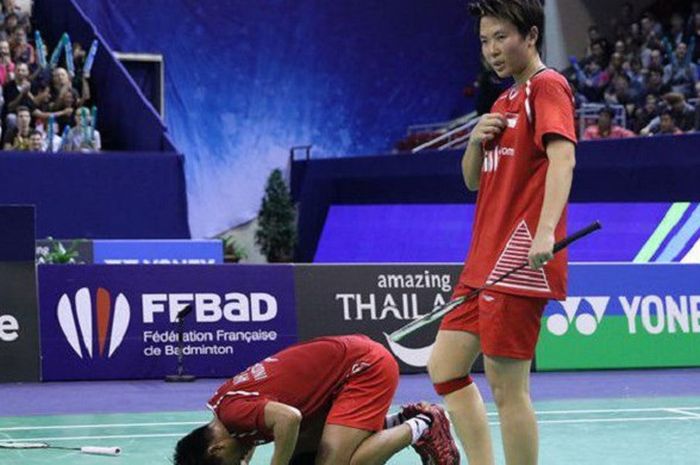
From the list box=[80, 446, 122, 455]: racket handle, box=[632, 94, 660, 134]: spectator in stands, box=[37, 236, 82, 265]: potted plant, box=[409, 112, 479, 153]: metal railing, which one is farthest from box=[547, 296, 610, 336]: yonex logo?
box=[409, 112, 479, 153]: metal railing

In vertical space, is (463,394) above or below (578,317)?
above

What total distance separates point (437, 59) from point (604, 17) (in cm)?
355

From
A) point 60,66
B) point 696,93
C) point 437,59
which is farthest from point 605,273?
point 437,59

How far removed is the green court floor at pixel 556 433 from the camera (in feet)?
22.5

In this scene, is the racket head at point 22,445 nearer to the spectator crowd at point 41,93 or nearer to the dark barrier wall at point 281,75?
the spectator crowd at point 41,93

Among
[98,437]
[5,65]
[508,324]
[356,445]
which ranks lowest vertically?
[98,437]

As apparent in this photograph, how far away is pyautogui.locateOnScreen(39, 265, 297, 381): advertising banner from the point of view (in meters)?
10.5

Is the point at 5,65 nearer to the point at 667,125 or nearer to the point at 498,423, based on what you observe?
the point at 667,125

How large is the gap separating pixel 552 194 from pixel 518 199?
22 centimetres

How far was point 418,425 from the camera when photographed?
601cm

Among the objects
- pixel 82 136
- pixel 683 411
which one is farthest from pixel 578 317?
pixel 82 136

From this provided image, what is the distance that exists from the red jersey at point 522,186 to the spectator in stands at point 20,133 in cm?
1407

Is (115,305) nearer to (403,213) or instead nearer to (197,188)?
(403,213)

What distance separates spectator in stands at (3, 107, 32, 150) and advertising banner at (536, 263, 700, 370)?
29.4 ft
